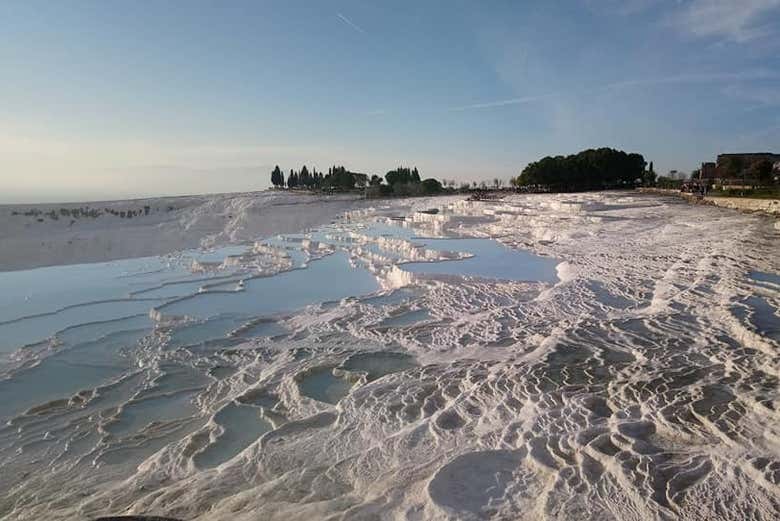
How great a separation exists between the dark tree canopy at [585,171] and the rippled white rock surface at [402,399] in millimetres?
74575

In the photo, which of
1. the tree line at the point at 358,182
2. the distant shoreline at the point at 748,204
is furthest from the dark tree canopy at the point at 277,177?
the distant shoreline at the point at 748,204

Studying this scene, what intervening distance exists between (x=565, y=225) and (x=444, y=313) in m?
21.0

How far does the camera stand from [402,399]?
234 inches

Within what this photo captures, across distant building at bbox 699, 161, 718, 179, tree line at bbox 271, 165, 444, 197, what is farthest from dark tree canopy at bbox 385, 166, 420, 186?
distant building at bbox 699, 161, 718, 179

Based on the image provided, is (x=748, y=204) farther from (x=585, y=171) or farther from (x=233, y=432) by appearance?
(x=585, y=171)

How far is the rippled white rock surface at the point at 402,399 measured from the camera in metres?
4.01

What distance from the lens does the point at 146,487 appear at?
4309 mm

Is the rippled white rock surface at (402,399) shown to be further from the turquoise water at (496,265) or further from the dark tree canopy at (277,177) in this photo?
the dark tree canopy at (277,177)

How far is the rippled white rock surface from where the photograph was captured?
401cm

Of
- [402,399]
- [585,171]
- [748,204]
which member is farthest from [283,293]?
[585,171]

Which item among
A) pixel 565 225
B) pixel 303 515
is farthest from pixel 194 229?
pixel 303 515

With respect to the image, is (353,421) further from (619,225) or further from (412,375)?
(619,225)

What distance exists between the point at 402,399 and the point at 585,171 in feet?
283

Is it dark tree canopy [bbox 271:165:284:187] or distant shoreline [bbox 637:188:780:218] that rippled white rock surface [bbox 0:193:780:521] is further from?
dark tree canopy [bbox 271:165:284:187]
